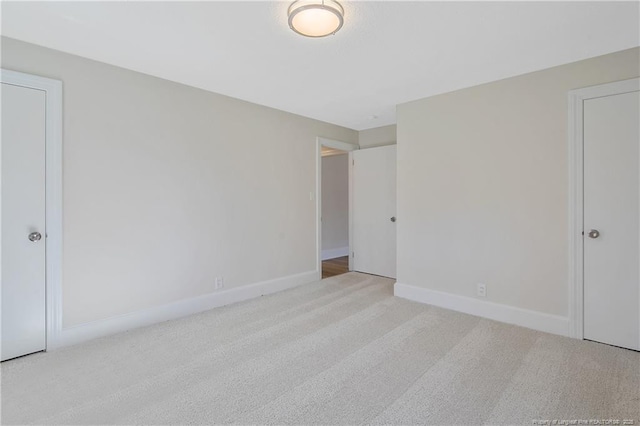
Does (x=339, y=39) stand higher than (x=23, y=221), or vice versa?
(x=339, y=39)

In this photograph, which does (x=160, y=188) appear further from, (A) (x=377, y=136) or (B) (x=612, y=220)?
(B) (x=612, y=220)

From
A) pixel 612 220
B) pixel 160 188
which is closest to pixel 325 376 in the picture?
pixel 160 188

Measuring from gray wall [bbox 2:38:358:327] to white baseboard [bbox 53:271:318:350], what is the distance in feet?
0.21

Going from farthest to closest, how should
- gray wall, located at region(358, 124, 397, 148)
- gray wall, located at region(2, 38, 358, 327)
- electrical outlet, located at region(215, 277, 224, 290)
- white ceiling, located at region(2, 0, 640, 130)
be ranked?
gray wall, located at region(358, 124, 397, 148)
electrical outlet, located at region(215, 277, 224, 290)
gray wall, located at region(2, 38, 358, 327)
white ceiling, located at region(2, 0, 640, 130)

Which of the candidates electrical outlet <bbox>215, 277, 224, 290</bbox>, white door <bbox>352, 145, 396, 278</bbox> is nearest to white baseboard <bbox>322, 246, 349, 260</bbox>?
white door <bbox>352, 145, 396, 278</bbox>

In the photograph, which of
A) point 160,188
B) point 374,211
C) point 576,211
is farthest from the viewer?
point 374,211

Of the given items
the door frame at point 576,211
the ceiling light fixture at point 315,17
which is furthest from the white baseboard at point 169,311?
the door frame at point 576,211

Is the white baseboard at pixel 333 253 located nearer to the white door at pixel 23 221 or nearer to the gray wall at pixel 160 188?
the gray wall at pixel 160 188

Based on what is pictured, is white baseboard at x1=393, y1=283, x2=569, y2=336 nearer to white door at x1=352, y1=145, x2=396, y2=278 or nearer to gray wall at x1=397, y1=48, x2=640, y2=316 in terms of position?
gray wall at x1=397, y1=48, x2=640, y2=316

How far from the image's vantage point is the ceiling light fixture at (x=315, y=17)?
1.78 meters

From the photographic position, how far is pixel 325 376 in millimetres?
2078

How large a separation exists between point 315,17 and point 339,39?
44 centimetres

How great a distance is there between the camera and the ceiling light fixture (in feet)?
5.84

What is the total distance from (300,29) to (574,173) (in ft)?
8.30
